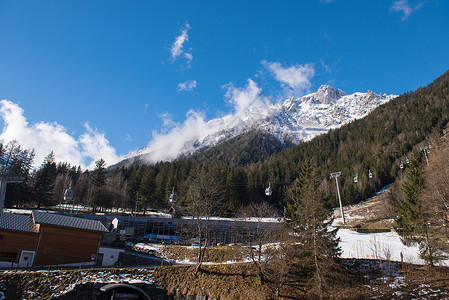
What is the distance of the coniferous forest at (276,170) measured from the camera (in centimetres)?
6241

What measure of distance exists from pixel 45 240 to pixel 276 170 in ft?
249

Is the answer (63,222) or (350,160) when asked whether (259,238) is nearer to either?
(63,222)

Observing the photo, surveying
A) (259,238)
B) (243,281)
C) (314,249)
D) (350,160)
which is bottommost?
(243,281)

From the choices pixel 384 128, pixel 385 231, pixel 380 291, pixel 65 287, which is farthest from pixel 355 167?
pixel 65 287

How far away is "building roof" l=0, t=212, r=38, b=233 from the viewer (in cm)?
2580

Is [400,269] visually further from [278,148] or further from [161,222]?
[278,148]

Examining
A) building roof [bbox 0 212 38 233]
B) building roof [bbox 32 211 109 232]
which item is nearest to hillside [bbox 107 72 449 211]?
building roof [bbox 32 211 109 232]

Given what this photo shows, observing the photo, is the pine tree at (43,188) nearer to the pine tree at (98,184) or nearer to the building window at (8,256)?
the pine tree at (98,184)

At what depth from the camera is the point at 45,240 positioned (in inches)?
1073

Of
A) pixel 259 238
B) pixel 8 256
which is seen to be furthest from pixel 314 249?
pixel 8 256

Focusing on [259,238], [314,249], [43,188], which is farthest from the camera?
[43,188]

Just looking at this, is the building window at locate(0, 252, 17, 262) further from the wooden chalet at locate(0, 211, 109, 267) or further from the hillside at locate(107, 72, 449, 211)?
the hillside at locate(107, 72, 449, 211)

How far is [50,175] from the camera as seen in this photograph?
63.7 meters

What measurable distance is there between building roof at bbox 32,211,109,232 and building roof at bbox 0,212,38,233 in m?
0.84
